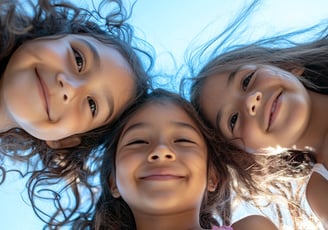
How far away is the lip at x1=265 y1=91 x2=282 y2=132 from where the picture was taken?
1946 mm

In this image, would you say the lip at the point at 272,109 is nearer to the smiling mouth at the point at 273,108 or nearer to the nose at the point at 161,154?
the smiling mouth at the point at 273,108

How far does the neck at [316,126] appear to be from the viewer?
2.04 m

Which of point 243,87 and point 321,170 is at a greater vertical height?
point 243,87

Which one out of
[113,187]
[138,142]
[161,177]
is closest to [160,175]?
[161,177]

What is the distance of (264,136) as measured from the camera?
6.49 feet

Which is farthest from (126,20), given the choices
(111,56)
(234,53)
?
(234,53)

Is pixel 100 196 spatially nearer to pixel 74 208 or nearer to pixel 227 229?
pixel 74 208

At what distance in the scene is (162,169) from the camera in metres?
1.84

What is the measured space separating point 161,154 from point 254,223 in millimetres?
510

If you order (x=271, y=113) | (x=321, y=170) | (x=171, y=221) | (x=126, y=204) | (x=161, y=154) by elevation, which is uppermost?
(x=271, y=113)

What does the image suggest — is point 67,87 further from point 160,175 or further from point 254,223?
point 254,223

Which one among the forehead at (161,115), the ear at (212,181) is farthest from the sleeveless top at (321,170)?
the forehead at (161,115)

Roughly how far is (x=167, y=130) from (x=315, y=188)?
0.62 meters

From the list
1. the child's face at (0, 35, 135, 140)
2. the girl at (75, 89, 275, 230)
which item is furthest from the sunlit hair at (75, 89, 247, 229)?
the child's face at (0, 35, 135, 140)
